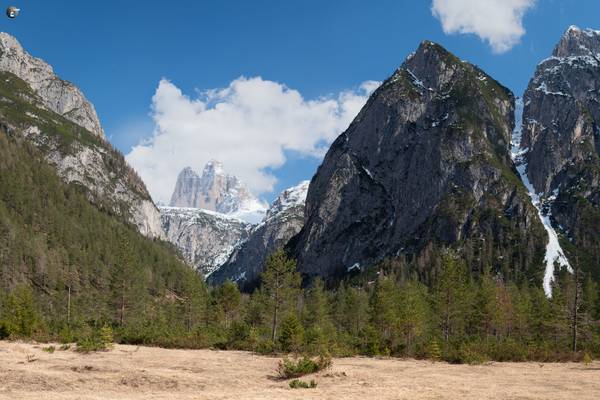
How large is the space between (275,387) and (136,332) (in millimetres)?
29424

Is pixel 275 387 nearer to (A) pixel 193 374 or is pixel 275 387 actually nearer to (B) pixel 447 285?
(A) pixel 193 374

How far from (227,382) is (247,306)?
78.2 meters

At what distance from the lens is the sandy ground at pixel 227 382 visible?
17594 mm

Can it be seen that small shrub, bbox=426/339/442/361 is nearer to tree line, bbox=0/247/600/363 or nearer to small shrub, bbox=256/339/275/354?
tree line, bbox=0/247/600/363

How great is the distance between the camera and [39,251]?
13750 centimetres

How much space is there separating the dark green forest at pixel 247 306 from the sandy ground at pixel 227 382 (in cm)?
799

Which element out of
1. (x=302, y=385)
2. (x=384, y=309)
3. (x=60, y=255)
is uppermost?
(x=60, y=255)

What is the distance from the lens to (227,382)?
2148 cm

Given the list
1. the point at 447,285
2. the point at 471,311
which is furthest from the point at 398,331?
the point at 471,311

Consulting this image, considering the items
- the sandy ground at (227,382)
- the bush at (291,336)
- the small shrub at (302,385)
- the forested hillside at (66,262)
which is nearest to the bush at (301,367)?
the sandy ground at (227,382)

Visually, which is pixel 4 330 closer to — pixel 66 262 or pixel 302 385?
pixel 302 385

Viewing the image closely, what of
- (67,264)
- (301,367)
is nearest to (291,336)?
(301,367)

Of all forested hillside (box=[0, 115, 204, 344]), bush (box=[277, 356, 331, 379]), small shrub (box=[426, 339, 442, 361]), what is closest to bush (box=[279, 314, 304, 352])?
small shrub (box=[426, 339, 442, 361])

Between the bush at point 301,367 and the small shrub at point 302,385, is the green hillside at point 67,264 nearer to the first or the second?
the bush at point 301,367
